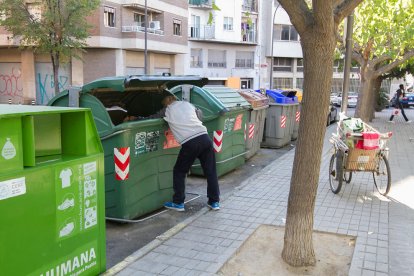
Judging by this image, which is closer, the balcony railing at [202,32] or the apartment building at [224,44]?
the balcony railing at [202,32]

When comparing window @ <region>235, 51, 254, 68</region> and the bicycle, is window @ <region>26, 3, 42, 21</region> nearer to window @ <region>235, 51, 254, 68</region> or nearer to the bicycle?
the bicycle

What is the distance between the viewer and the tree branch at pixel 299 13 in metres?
3.92

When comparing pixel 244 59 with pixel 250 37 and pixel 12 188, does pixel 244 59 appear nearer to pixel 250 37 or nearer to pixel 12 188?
pixel 250 37

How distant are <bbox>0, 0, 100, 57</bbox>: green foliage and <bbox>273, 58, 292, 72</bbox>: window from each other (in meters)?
31.7

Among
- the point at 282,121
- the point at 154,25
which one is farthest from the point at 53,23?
the point at 282,121

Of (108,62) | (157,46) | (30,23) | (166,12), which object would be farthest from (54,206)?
(166,12)

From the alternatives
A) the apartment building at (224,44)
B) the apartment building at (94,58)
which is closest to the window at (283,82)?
the apartment building at (224,44)

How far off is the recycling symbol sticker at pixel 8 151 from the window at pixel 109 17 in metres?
27.4

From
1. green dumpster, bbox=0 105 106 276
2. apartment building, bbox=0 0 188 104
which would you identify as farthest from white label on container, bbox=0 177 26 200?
apartment building, bbox=0 0 188 104

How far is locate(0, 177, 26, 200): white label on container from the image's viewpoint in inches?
113

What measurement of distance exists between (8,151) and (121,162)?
2.23m

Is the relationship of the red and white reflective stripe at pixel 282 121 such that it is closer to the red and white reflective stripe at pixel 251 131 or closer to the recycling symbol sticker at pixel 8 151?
the red and white reflective stripe at pixel 251 131

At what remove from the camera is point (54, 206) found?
332 centimetres

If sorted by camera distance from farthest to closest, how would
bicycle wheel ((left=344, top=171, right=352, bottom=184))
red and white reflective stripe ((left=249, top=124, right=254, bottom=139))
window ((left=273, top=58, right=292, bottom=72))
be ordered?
1. window ((left=273, top=58, right=292, bottom=72))
2. red and white reflective stripe ((left=249, top=124, right=254, bottom=139))
3. bicycle wheel ((left=344, top=171, right=352, bottom=184))
